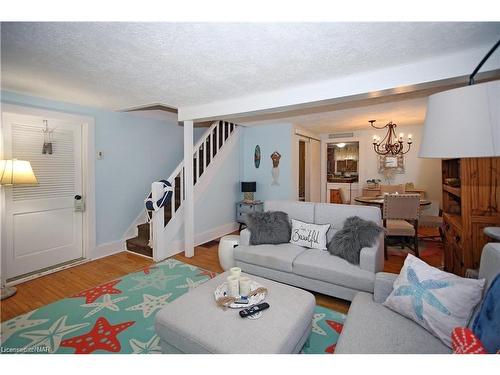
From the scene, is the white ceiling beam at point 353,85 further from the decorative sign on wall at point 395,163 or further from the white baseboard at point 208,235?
the decorative sign on wall at point 395,163

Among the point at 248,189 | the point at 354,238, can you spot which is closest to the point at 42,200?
the point at 248,189

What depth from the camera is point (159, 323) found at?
156 centimetres

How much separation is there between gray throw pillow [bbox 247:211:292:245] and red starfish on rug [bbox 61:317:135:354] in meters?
1.56

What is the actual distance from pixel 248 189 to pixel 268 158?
83 centimetres

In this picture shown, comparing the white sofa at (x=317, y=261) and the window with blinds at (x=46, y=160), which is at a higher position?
the window with blinds at (x=46, y=160)

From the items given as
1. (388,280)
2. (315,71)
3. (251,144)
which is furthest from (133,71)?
(251,144)

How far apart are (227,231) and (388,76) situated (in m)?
3.87

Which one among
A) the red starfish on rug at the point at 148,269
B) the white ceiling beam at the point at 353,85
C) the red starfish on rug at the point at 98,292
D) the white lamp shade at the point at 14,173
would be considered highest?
the white ceiling beam at the point at 353,85

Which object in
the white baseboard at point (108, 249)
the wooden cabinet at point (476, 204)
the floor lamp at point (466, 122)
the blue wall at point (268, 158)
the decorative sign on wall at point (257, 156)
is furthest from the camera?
the decorative sign on wall at point (257, 156)

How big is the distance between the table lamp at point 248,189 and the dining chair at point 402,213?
2.50 metres

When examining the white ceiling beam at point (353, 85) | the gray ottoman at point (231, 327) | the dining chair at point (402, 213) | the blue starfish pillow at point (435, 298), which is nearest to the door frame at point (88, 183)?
the white ceiling beam at point (353, 85)

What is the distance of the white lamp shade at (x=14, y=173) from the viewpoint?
2408 millimetres

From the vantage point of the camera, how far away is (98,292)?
2.61 meters
